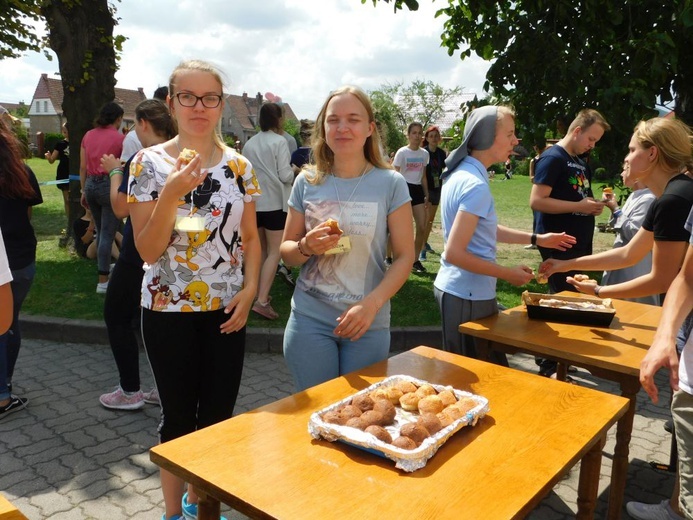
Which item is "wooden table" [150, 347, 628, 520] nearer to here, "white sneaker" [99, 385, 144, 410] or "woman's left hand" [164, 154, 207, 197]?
"woman's left hand" [164, 154, 207, 197]

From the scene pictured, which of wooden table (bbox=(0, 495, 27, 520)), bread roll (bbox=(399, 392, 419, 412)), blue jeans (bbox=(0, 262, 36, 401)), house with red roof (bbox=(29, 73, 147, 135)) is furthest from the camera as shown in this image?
house with red roof (bbox=(29, 73, 147, 135))

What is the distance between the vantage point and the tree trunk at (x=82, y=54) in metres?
7.90

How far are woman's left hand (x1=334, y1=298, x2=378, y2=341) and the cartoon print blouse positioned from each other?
0.48 m

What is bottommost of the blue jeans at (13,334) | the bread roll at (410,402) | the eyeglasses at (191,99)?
the blue jeans at (13,334)

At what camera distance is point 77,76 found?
803cm

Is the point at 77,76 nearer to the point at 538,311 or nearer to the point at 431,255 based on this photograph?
the point at 431,255

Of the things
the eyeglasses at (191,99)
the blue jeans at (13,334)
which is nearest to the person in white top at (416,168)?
the blue jeans at (13,334)

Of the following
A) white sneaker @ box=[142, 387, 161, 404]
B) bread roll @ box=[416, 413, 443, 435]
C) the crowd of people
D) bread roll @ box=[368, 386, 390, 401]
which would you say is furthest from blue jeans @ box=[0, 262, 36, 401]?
bread roll @ box=[416, 413, 443, 435]

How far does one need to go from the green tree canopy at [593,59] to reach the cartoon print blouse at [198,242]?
17.5 feet

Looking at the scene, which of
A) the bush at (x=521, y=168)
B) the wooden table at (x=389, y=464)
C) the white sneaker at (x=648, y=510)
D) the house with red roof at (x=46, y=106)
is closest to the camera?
the wooden table at (x=389, y=464)

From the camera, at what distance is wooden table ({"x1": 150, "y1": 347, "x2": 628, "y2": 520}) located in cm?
142

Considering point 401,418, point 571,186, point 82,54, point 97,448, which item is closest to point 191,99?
point 401,418

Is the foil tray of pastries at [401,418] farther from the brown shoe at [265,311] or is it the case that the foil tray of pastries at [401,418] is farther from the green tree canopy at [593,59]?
the green tree canopy at [593,59]

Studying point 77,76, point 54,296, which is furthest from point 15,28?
point 54,296
